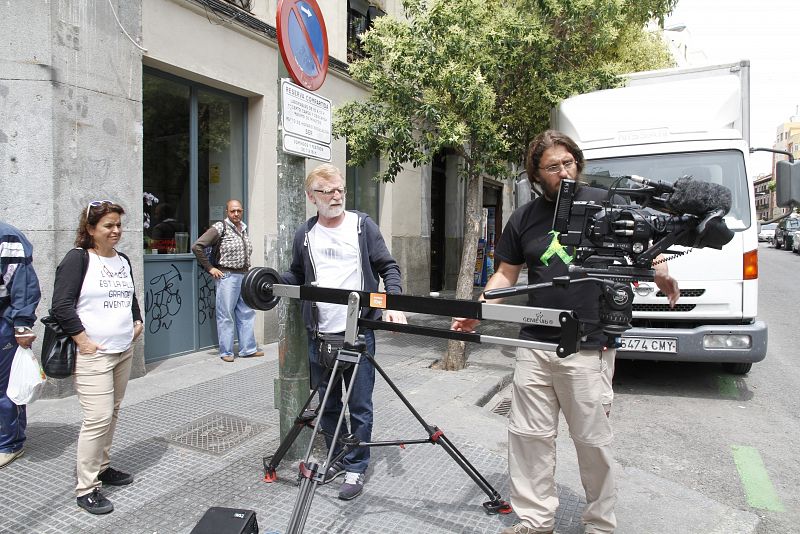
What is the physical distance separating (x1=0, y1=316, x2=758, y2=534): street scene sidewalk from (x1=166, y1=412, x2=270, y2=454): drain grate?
0.03ft

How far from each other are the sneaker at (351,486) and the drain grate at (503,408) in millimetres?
2229

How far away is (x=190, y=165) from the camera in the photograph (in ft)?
22.3

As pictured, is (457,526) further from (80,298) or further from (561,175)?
(80,298)

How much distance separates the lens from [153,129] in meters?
6.34

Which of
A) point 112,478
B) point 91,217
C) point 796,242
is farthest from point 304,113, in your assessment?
point 796,242

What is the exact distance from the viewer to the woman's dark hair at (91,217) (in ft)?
10.5

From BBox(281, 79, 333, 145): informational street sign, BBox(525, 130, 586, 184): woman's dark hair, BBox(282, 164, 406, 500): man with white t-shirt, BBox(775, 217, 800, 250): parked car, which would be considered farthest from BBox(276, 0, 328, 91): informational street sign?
BBox(775, 217, 800, 250): parked car

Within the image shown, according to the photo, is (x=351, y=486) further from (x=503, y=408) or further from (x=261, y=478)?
(x=503, y=408)

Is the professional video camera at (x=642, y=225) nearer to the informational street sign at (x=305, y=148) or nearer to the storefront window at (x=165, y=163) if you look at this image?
the informational street sign at (x=305, y=148)

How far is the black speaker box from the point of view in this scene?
225cm

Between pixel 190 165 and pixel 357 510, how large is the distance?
16.6 feet

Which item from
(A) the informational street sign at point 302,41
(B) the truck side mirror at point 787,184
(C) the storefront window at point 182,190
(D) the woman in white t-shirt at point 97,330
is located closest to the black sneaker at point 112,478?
(D) the woman in white t-shirt at point 97,330

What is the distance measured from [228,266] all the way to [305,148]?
3.33 metres

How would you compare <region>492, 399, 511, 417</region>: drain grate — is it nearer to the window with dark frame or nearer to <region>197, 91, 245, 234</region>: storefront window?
<region>197, 91, 245, 234</region>: storefront window
